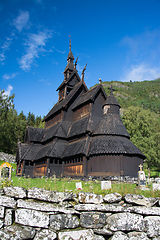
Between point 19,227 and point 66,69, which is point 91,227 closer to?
point 19,227

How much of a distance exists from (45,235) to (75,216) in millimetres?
1543

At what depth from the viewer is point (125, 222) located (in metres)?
9.40

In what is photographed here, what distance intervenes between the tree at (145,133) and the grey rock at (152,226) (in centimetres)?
2952

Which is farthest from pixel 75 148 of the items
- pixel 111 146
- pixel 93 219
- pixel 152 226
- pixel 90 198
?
pixel 152 226

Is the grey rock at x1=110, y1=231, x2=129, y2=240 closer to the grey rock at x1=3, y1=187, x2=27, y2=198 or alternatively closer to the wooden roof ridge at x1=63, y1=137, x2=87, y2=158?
the grey rock at x1=3, y1=187, x2=27, y2=198

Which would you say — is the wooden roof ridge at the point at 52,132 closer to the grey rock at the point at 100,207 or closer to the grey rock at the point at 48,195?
the grey rock at the point at 48,195

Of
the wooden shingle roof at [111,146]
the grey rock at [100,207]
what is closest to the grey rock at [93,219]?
the grey rock at [100,207]

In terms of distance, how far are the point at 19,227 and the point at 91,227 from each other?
10.5 feet

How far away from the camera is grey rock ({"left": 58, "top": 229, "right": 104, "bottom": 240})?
898 centimetres

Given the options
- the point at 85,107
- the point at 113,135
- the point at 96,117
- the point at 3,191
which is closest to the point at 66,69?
the point at 85,107

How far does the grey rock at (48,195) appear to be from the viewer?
9.70 meters

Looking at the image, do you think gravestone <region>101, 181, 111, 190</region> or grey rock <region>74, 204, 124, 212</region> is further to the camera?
gravestone <region>101, 181, 111, 190</region>

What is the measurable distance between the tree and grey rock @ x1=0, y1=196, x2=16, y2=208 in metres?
32.3

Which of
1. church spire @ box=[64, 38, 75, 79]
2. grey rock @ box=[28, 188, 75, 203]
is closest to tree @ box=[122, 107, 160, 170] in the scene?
church spire @ box=[64, 38, 75, 79]
